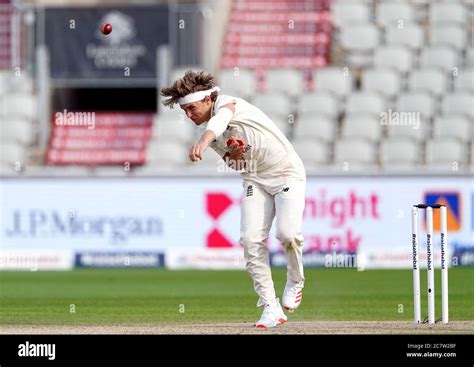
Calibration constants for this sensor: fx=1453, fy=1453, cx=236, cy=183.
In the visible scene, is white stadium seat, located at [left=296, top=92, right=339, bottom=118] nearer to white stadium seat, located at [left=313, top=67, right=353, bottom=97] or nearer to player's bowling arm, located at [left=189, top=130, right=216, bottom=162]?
white stadium seat, located at [left=313, top=67, right=353, bottom=97]

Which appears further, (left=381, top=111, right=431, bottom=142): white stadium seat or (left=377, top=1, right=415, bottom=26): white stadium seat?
(left=377, top=1, right=415, bottom=26): white stadium seat

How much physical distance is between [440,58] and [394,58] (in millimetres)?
943

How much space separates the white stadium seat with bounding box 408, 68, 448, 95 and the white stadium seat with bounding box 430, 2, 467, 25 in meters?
1.66

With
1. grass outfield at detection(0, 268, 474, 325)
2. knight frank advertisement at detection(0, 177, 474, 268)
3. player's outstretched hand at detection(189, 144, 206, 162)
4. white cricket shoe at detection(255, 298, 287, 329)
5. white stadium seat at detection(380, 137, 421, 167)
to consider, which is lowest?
grass outfield at detection(0, 268, 474, 325)

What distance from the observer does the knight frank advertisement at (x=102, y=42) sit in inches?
1143

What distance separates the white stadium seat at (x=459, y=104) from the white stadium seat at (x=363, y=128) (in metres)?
1.31

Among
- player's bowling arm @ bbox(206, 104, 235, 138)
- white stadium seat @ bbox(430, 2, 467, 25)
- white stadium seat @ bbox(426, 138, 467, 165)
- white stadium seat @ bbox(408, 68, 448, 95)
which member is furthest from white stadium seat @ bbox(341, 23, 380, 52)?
player's bowling arm @ bbox(206, 104, 235, 138)

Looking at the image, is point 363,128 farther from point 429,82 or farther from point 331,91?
point 429,82

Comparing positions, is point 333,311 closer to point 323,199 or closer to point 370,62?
point 323,199

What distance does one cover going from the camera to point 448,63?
28281 mm

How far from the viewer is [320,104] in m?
27.8

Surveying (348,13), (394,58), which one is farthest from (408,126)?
(348,13)

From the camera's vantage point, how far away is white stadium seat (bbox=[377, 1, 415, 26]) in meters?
29.7

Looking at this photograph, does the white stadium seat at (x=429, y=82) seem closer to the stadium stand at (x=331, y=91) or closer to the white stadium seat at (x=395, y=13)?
the stadium stand at (x=331, y=91)
